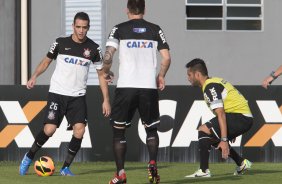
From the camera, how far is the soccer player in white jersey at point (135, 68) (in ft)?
38.6

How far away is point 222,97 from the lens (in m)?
13.4

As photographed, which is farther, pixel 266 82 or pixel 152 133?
pixel 266 82

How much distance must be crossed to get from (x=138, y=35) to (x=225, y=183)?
2309 mm

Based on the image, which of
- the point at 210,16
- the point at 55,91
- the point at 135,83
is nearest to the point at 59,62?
the point at 55,91

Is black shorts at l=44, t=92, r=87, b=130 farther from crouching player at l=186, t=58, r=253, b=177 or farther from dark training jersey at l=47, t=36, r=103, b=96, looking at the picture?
crouching player at l=186, t=58, r=253, b=177

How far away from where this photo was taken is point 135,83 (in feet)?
38.6

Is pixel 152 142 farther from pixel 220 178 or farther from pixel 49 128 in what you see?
pixel 49 128

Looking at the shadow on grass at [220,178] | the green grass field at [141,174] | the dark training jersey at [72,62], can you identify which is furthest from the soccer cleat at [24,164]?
the shadow on grass at [220,178]

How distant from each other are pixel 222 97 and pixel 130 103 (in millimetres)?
2026

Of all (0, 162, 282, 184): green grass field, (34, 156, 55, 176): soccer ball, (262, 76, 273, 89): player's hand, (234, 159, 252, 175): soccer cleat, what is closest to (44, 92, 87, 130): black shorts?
(34, 156, 55, 176): soccer ball

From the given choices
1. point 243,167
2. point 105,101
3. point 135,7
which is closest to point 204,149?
point 243,167

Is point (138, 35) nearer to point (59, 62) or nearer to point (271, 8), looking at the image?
point (59, 62)

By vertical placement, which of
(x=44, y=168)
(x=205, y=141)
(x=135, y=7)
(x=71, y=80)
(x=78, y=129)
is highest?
(x=135, y=7)

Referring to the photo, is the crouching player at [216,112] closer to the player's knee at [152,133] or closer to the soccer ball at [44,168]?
the player's knee at [152,133]
